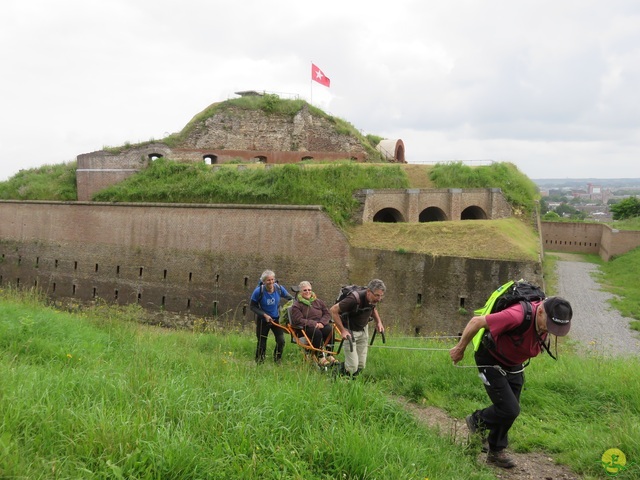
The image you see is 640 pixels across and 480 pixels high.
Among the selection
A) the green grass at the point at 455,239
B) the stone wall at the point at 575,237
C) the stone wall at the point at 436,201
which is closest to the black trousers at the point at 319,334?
the green grass at the point at 455,239

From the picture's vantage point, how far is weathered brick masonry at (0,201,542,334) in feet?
39.3

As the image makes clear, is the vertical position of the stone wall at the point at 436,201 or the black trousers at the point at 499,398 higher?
the stone wall at the point at 436,201

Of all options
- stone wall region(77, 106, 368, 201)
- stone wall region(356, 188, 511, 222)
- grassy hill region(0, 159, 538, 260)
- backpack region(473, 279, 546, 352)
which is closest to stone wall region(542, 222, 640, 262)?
grassy hill region(0, 159, 538, 260)

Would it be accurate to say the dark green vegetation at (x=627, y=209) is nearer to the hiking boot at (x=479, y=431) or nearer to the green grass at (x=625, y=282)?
the green grass at (x=625, y=282)

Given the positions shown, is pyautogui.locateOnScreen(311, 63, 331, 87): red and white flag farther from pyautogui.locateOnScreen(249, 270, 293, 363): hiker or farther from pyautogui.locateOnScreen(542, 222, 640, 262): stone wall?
pyautogui.locateOnScreen(249, 270, 293, 363): hiker

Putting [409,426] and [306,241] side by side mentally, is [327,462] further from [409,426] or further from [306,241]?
[306,241]

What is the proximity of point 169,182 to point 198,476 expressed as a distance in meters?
14.6

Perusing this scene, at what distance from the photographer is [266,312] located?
6.16 m

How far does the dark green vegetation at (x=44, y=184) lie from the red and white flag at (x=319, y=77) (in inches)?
408

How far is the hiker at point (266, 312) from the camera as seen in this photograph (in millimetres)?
6023

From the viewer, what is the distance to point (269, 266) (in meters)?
13.8

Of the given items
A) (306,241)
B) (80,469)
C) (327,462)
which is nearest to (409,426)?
(327,462)

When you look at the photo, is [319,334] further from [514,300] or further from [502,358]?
[514,300]

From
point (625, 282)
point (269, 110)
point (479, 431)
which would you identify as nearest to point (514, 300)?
point (479, 431)
